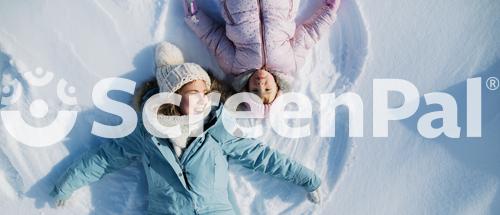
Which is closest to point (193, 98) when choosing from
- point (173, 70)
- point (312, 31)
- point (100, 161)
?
point (173, 70)

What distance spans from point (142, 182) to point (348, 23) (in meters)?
1.16

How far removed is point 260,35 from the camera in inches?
80.4

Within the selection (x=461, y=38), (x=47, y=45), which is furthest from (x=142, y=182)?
(x=461, y=38)

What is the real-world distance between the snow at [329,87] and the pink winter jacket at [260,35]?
3.1 inches

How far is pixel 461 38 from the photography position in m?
2.24

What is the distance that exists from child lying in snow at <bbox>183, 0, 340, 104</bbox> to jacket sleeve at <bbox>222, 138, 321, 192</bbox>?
0.21 metres

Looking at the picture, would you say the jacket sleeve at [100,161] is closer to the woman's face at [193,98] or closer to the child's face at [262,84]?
the woman's face at [193,98]

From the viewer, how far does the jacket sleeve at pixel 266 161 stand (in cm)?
212

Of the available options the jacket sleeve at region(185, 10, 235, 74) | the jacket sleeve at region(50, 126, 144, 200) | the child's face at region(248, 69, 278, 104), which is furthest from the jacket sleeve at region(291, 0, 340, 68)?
the jacket sleeve at region(50, 126, 144, 200)

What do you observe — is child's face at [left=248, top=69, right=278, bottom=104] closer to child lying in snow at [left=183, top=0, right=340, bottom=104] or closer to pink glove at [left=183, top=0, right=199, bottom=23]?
child lying in snow at [left=183, top=0, right=340, bottom=104]

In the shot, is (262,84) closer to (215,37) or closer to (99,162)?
(215,37)

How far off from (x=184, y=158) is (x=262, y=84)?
1.45 ft

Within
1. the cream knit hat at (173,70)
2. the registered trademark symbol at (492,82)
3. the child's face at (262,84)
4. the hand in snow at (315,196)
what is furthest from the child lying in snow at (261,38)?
the registered trademark symbol at (492,82)

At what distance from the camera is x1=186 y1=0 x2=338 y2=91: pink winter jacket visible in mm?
2029
